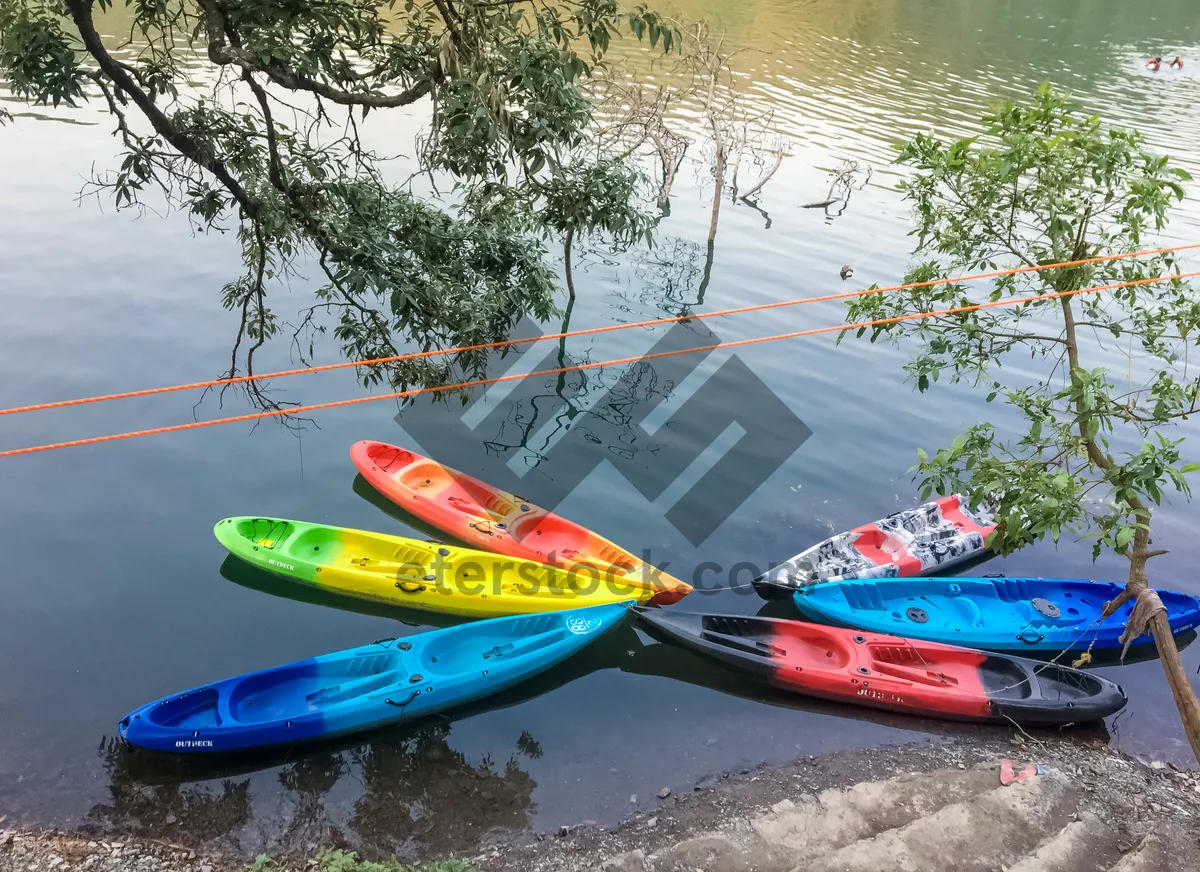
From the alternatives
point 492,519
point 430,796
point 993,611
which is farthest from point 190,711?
point 993,611

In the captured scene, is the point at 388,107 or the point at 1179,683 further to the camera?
the point at 1179,683

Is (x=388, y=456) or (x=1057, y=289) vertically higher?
(x=1057, y=289)

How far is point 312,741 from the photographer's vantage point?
6.88m

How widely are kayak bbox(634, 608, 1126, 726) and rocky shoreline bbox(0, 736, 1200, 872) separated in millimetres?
410

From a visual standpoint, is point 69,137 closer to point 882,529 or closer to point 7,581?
point 7,581

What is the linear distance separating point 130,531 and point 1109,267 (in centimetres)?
1001

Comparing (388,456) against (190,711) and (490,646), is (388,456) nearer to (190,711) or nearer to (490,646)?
(490,646)

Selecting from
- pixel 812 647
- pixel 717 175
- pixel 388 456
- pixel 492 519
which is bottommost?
pixel 812 647

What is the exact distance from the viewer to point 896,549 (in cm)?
938

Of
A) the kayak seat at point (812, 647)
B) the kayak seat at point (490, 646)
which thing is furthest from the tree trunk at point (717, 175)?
the kayak seat at point (490, 646)

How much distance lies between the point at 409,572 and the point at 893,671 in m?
4.86

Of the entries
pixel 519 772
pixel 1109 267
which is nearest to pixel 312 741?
pixel 519 772

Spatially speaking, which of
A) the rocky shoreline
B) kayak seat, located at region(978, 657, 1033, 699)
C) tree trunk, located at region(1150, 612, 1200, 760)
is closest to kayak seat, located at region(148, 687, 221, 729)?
the rocky shoreline

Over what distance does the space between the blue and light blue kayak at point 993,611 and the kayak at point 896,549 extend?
9.4 inches
